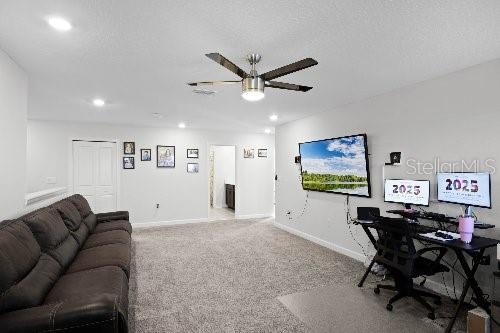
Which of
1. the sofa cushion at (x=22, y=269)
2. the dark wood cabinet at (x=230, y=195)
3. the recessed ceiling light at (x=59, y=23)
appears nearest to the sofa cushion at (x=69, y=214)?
the sofa cushion at (x=22, y=269)

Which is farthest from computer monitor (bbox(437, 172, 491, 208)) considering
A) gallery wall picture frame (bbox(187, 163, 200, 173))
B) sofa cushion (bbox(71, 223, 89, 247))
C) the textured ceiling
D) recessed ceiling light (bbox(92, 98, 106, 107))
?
gallery wall picture frame (bbox(187, 163, 200, 173))

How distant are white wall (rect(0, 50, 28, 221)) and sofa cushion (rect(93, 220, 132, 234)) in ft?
3.59

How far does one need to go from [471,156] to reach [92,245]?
4.17 metres

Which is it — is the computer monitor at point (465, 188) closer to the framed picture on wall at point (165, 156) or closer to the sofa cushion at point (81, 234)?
the sofa cushion at point (81, 234)

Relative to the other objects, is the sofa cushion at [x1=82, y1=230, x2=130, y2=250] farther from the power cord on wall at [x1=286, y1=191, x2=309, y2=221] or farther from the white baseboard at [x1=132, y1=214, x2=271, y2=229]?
the power cord on wall at [x1=286, y1=191, x2=309, y2=221]

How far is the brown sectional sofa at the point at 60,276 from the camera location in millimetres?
1454

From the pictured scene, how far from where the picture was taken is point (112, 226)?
3963 millimetres

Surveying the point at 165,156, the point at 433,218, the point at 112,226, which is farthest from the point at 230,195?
the point at 433,218

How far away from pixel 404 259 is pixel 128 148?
5.95m

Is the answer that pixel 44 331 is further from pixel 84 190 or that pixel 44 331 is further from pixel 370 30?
pixel 84 190

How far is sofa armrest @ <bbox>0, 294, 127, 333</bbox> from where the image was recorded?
4.59 ft

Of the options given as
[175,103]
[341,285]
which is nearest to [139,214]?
[175,103]

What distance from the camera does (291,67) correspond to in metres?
2.10

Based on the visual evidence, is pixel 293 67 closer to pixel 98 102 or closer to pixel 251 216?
pixel 98 102
